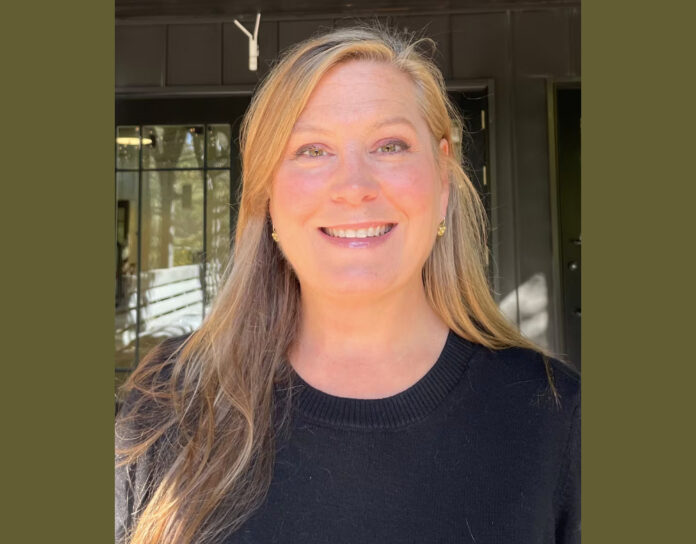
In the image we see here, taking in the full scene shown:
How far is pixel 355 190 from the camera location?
1.08m

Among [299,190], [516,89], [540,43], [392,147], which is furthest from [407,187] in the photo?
[540,43]

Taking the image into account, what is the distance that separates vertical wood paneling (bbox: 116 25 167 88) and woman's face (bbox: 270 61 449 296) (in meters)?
2.45

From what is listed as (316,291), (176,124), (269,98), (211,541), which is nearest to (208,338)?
(316,291)

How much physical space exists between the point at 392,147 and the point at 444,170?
0.18 m

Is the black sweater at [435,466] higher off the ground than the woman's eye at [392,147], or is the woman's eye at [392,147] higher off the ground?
the woman's eye at [392,147]

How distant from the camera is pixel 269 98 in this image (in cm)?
118

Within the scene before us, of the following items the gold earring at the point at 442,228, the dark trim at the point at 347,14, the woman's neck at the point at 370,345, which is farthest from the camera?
the dark trim at the point at 347,14

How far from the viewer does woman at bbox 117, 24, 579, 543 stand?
1116 millimetres

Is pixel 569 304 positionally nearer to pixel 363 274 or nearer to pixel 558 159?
pixel 558 159

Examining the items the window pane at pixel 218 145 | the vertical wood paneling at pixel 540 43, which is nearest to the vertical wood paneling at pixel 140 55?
the window pane at pixel 218 145

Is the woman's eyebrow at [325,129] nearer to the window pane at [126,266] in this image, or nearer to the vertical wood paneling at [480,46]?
the vertical wood paneling at [480,46]

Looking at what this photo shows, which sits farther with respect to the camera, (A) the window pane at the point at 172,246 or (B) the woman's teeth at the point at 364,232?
(A) the window pane at the point at 172,246

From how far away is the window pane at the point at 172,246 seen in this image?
137 inches

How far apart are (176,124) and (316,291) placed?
2463 millimetres
